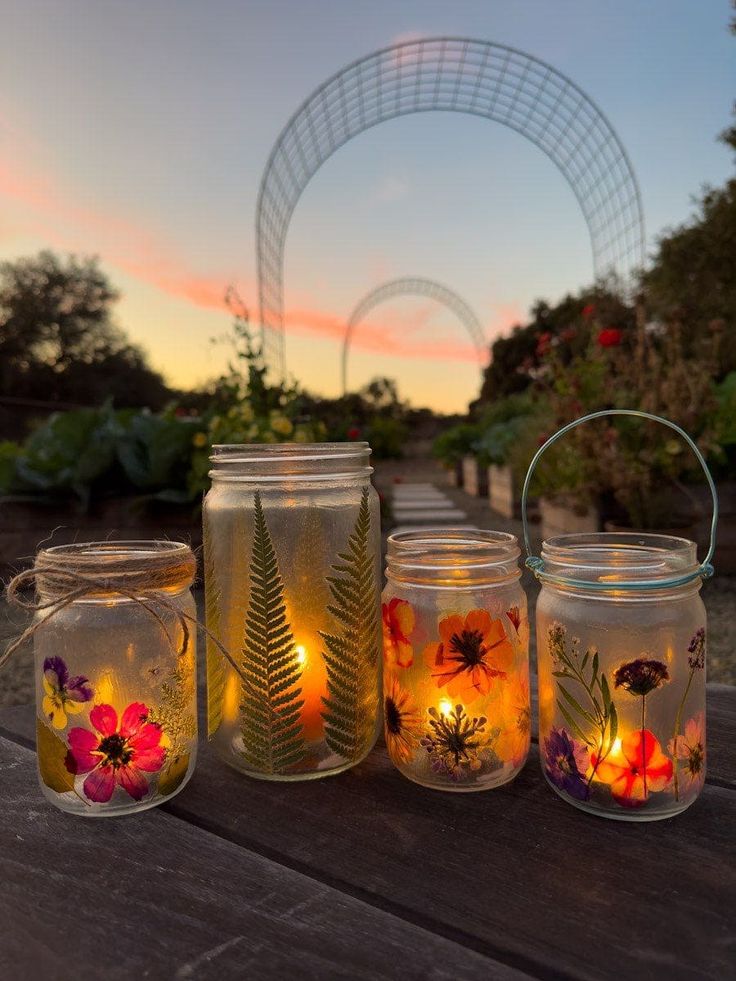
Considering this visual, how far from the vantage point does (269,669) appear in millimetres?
827

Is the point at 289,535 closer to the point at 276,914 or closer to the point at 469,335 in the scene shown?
the point at 276,914

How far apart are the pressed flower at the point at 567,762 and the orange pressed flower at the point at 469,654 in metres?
0.09

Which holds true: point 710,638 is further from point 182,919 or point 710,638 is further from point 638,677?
point 182,919

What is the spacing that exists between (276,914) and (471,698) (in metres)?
0.30

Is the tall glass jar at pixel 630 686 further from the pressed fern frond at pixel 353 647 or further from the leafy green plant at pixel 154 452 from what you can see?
the leafy green plant at pixel 154 452

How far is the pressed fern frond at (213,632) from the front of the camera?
0.86 metres

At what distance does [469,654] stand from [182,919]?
375 mm

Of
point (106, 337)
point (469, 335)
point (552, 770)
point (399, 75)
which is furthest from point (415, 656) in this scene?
point (106, 337)

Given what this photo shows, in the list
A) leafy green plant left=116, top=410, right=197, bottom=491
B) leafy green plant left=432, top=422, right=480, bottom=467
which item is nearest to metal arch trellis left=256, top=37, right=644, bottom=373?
leafy green plant left=432, top=422, right=480, bottom=467

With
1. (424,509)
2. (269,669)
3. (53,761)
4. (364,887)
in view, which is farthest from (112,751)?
(424,509)

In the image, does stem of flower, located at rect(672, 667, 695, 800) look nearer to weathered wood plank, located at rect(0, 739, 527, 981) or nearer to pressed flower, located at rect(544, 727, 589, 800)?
pressed flower, located at rect(544, 727, 589, 800)

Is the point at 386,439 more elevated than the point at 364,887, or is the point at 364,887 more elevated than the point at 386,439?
the point at 386,439

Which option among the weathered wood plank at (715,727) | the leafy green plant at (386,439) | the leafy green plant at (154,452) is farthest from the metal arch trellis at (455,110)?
the weathered wood plank at (715,727)

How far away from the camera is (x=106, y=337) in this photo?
103 feet
